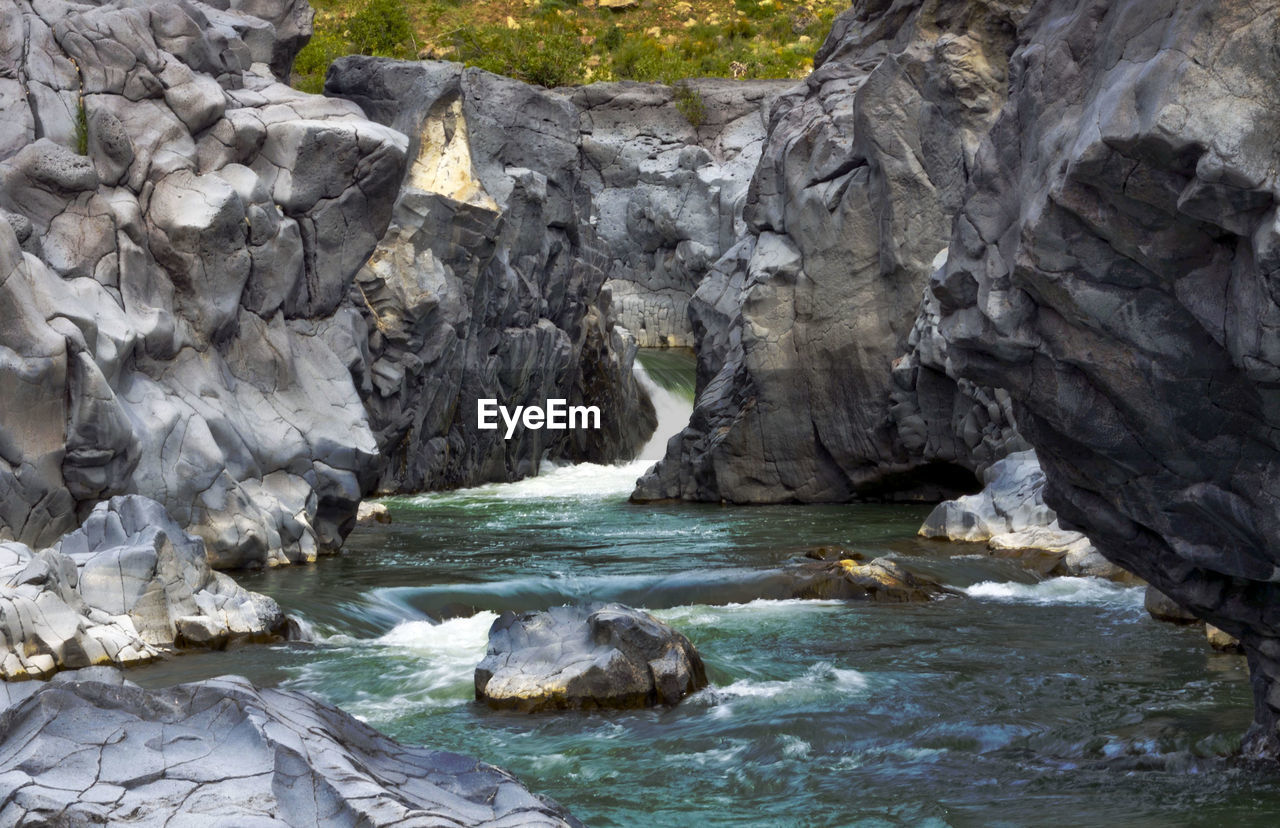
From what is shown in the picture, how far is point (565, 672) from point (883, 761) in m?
2.53

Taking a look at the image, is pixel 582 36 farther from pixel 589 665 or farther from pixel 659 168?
pixel 589 665

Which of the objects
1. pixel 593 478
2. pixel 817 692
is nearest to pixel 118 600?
pixel 817 692

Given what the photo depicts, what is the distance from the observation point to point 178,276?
15633mm

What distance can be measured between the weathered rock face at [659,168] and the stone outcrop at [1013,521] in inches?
937

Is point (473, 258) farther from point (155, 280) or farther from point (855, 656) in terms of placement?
point (855, 656)

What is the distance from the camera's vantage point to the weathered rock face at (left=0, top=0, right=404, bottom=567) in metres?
12.9

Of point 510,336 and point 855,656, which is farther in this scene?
point 510,336

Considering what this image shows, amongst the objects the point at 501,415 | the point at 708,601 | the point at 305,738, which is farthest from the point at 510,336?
the point at 305,738

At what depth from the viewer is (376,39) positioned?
43.3 metres

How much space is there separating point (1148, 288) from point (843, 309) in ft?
60.9

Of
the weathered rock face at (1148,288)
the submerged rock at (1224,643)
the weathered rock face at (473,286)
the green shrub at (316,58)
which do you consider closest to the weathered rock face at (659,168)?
the weathered rock face at (473,286)

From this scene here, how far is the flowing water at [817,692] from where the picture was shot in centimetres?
639

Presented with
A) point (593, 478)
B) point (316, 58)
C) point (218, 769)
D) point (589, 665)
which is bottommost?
point (593, 478)

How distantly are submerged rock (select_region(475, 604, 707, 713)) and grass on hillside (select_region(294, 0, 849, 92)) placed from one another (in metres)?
31.8
